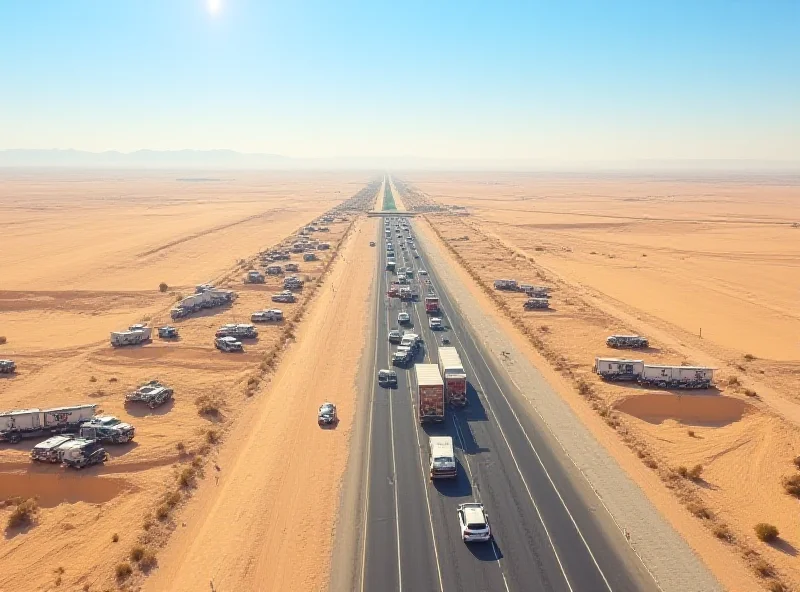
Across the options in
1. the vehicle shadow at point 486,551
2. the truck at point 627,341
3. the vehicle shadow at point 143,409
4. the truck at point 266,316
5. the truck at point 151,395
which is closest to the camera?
the vehicle shadow at point 486,551

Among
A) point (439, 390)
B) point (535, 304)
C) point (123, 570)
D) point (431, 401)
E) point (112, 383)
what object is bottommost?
point (123, 570)

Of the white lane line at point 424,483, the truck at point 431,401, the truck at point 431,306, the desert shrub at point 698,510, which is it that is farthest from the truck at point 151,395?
the desert shrub at point 698,510

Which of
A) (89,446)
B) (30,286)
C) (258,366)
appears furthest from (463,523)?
(30,286)

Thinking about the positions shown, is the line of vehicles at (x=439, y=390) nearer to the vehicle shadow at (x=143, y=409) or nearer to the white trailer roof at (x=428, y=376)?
the white trailer roof at (x=428, y=376)

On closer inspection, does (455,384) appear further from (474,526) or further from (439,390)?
(474,526)

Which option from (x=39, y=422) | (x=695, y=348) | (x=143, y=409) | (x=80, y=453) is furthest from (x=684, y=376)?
(x=39, y=422)

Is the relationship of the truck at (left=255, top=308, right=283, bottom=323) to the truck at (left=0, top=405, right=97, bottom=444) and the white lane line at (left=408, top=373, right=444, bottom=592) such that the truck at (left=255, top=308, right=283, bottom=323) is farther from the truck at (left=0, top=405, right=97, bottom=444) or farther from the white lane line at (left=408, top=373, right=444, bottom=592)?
the truck at (left=0, top=405, right=97, bottom=444)

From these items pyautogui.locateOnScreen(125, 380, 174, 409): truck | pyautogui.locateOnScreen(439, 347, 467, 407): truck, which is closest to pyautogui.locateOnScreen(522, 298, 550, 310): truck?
pyautogui.locateOnScreen(439, 347, 467, 407): truck

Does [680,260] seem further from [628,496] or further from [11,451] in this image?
[11,451]
